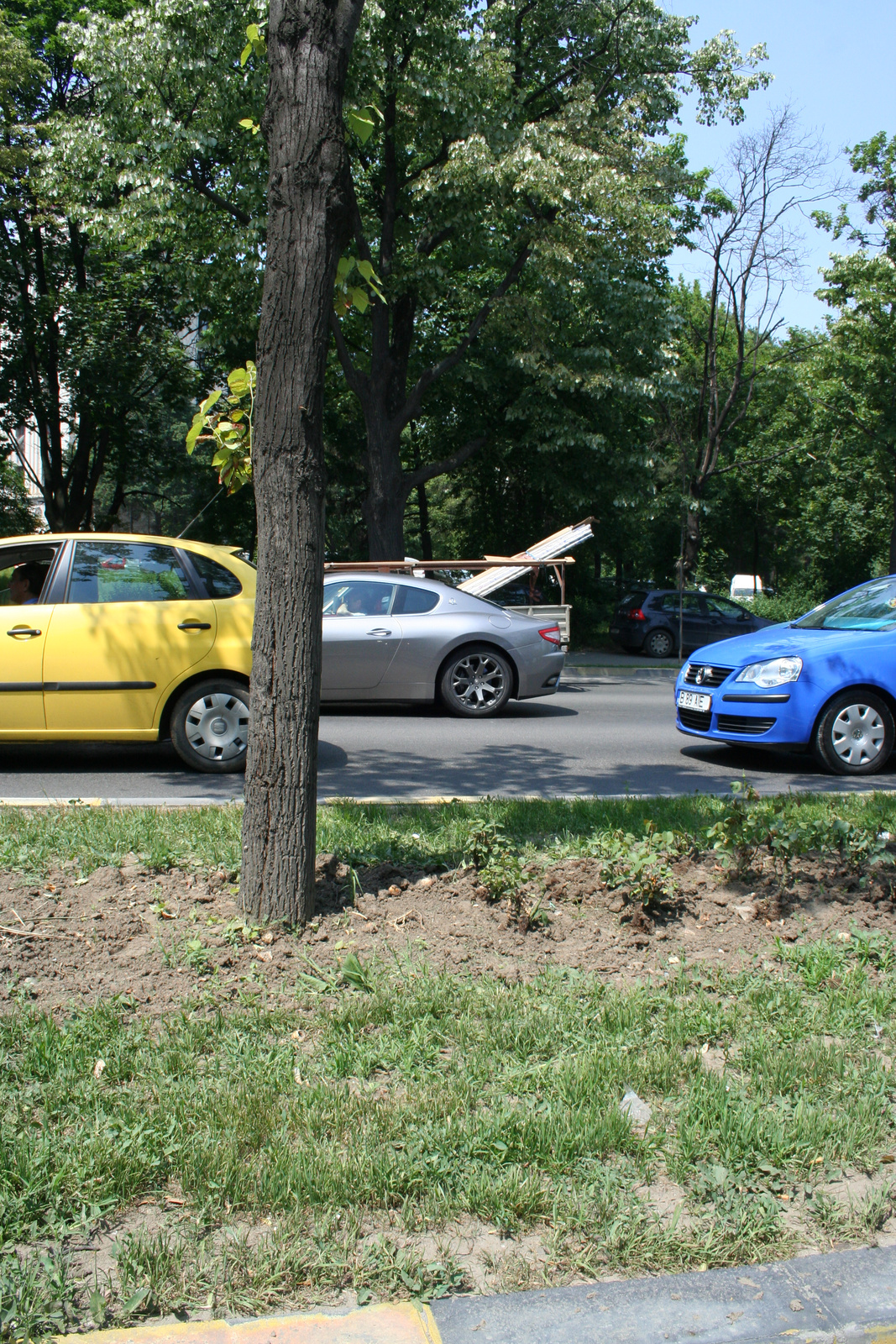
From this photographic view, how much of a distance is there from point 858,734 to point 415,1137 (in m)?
6.61

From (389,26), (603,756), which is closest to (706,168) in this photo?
(389,26)

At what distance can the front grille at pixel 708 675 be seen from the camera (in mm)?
8922

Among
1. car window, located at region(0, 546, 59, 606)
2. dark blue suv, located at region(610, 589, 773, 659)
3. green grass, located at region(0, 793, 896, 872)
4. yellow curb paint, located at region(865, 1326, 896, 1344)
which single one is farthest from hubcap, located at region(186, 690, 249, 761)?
dark blue suv, located at region(610, 589, 773, 659)

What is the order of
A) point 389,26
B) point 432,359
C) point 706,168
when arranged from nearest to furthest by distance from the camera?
1. point 389,26
2. point 432,359
3. point 706,168

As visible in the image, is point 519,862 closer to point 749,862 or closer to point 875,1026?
point 749,862

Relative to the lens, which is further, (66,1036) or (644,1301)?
(66,1036)

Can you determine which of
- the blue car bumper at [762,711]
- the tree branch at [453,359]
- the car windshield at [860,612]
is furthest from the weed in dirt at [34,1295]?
the tree branch at [453,359]

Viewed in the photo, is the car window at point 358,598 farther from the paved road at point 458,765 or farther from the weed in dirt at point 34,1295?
the weed in dirt at point 34,1295

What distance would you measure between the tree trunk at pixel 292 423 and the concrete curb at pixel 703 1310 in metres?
2.01

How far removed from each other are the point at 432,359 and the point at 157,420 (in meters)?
6.84

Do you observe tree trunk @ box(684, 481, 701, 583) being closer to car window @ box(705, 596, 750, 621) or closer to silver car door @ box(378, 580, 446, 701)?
car window @ box(705, 596, 750, 621)

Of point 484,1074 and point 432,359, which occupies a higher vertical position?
point 432,359

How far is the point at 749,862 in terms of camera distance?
16.1 ft

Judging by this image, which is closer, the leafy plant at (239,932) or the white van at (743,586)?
the leafy plant at (239,932)
